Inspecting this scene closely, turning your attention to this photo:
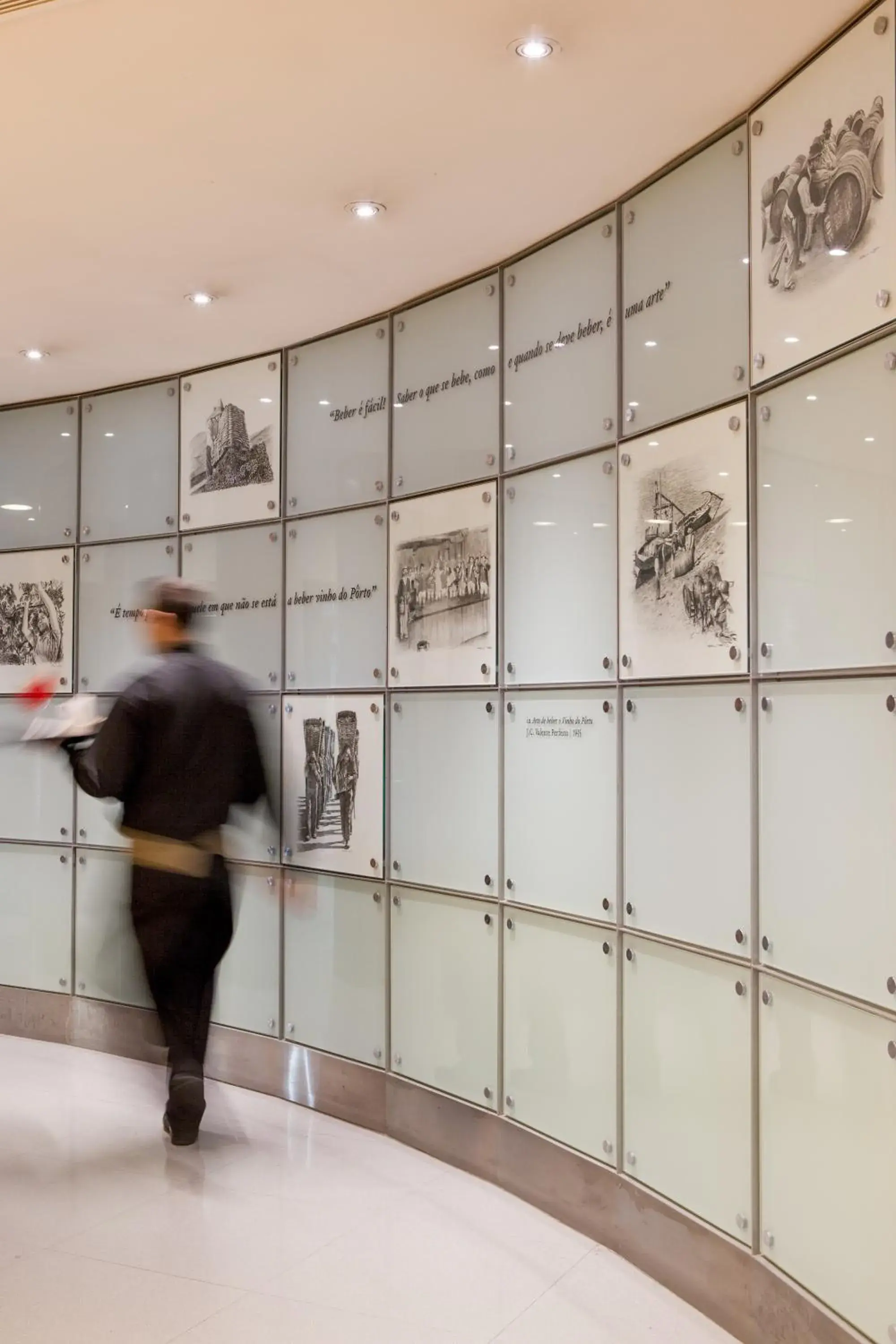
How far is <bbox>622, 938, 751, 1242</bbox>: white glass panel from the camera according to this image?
321 cm

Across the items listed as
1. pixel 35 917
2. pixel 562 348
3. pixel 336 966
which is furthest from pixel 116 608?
pixel 562 348

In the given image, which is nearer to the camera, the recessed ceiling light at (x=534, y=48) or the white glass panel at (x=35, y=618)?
the recessed ceiling light at (x=534, y=48)

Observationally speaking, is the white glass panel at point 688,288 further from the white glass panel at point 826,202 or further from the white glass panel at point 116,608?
the white glass panel at point 116,608

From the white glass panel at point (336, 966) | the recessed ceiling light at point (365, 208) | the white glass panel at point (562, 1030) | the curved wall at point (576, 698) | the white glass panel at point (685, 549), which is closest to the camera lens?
the curved wall at point (576, 698)

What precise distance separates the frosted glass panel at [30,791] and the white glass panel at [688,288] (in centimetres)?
361

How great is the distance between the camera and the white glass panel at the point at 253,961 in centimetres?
527

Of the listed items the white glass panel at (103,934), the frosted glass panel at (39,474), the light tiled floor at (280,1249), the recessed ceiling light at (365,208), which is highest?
the recessed ceiling light at (365,208)

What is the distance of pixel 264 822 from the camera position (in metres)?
5.46

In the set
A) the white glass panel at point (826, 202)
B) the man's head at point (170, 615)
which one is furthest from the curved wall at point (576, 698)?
the man's head at point (170, 615)

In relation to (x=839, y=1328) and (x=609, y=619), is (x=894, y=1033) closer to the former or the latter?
(x=839, y=1328)

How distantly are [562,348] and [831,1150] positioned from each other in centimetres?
247

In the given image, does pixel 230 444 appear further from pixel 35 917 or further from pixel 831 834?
pixel 831 834

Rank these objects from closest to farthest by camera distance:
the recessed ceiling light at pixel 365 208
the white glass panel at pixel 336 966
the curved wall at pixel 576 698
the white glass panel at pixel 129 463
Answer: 1. the curved wall at pixel 576 698
2. the recessed ceiling light at pixel 365 208
3. the white glass panel at pixel 336 966
4. the white glass panel at pixel 129 463

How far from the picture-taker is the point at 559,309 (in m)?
4.06
